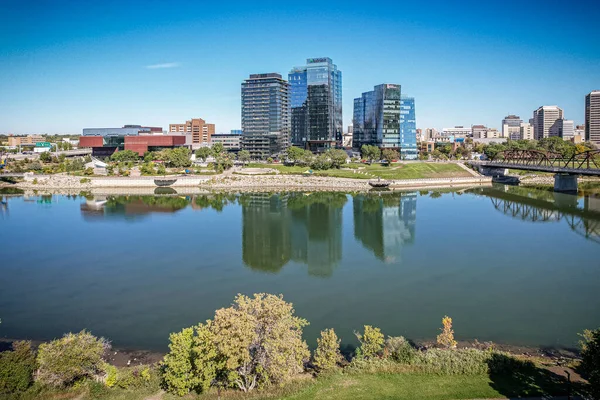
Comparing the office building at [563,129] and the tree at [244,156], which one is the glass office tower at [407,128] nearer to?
the tree at [244,156]

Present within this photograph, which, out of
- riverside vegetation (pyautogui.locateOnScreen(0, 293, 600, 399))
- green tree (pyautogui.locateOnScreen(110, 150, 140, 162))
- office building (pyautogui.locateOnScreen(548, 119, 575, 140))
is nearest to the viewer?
riverside vegetation (pyautogui.locateOnScreen(0, 293, 600, 399))

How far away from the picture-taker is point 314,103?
107438 mm

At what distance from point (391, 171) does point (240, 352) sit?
72.0 m

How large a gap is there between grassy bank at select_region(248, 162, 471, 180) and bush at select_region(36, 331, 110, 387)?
64367 mm

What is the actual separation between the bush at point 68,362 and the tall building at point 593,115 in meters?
176

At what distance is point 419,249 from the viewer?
108ft

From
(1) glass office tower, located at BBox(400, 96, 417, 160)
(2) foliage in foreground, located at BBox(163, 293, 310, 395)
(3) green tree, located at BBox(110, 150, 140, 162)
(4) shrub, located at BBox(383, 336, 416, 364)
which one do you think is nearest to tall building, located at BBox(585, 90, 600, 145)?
(1) glass office tower, located at BBox(400, 96, 417, 160)

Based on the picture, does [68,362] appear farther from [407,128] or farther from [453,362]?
[407,128]

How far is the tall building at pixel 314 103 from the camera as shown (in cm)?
10625

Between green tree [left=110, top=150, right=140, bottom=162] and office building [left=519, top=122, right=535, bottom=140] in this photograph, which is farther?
office building [left=519, top=122, right=535, bottom=140]

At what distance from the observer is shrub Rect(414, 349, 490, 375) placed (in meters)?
13.4

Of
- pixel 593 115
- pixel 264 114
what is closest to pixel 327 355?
pixel 264 114

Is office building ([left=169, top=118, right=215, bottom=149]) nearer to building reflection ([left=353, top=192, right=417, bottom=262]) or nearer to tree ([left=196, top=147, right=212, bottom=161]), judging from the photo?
tree ([left=196, top=147, right=212, bottom=161])

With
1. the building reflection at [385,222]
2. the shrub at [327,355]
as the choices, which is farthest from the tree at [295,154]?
the shrub at [327,355]
